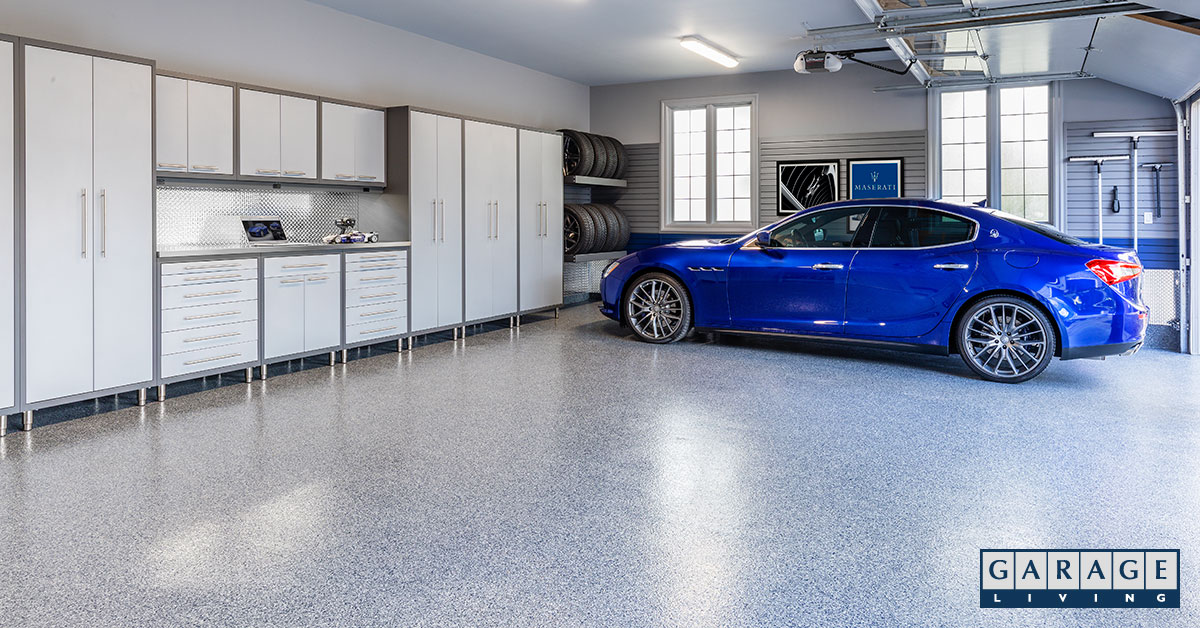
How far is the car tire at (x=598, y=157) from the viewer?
414 inches

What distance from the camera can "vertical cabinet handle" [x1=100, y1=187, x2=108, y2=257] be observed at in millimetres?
4812

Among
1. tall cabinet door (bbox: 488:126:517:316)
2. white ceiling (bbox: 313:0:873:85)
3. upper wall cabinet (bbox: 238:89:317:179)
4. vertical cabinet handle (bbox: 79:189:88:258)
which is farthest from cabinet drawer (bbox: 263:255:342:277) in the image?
white ceiling (bbox: 313:0:873:85)

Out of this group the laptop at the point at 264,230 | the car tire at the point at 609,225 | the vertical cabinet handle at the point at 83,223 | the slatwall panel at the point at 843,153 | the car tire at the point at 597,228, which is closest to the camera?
the vertical cabinet handle at the point at 83,223

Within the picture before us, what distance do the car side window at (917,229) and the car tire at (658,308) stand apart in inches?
69.8

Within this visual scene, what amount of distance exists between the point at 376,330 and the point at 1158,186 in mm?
7632

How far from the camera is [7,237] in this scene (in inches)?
172

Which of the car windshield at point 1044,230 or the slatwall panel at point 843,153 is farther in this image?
the slatwall panel at point 843,153

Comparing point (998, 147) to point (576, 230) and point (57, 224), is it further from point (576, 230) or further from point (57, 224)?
point (57, 224)

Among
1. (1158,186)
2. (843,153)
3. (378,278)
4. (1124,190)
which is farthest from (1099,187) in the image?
(378,278)

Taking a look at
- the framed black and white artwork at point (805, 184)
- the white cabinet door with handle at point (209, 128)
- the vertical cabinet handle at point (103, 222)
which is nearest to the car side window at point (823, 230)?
the framed black and white artwork at point (805, 184)

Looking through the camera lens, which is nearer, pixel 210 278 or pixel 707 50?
pixel 210 278

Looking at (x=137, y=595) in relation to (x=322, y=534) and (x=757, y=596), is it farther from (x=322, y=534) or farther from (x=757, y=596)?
(x=757, y=596)

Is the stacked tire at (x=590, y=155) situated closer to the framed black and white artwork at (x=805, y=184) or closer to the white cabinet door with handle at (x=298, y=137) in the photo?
the framed black and white artwork at (x=805, y=184)

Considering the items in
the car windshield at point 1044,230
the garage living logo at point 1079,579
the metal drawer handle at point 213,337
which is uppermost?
the car windshield at point 1044,230
